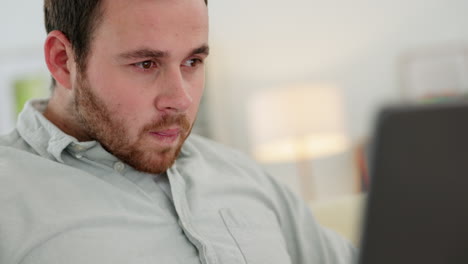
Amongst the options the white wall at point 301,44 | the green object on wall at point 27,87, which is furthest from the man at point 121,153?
the green object on wall at point 27,87

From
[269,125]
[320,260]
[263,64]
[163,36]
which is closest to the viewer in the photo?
[163,36]

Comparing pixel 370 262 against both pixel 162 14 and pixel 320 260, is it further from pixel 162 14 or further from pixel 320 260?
pixel 320 260

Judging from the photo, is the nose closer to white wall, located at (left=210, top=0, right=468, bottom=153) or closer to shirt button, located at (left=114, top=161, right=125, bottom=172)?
shirt button, located at (left=114, top=161, right=125, bottom=172)

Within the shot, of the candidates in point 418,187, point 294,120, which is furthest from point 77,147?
point 294,120

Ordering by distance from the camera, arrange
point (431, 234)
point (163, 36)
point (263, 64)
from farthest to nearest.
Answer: point (263, 64), point (163, 36), point (431, 234)

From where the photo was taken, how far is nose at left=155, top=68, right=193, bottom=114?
1001 millimetres

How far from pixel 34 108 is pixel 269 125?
234 cm

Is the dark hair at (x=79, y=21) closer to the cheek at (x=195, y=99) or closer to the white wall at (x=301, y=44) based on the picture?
the cheek at (x=195, y=99)

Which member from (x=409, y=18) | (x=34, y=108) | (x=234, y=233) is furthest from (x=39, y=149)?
(x=409, y=18)

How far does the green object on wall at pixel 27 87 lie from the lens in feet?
11.9

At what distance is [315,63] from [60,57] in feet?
9.00

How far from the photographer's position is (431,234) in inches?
12.9

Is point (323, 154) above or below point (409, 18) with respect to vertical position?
below

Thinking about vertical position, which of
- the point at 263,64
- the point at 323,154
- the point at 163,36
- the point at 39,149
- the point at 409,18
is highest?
the point at 163,36
